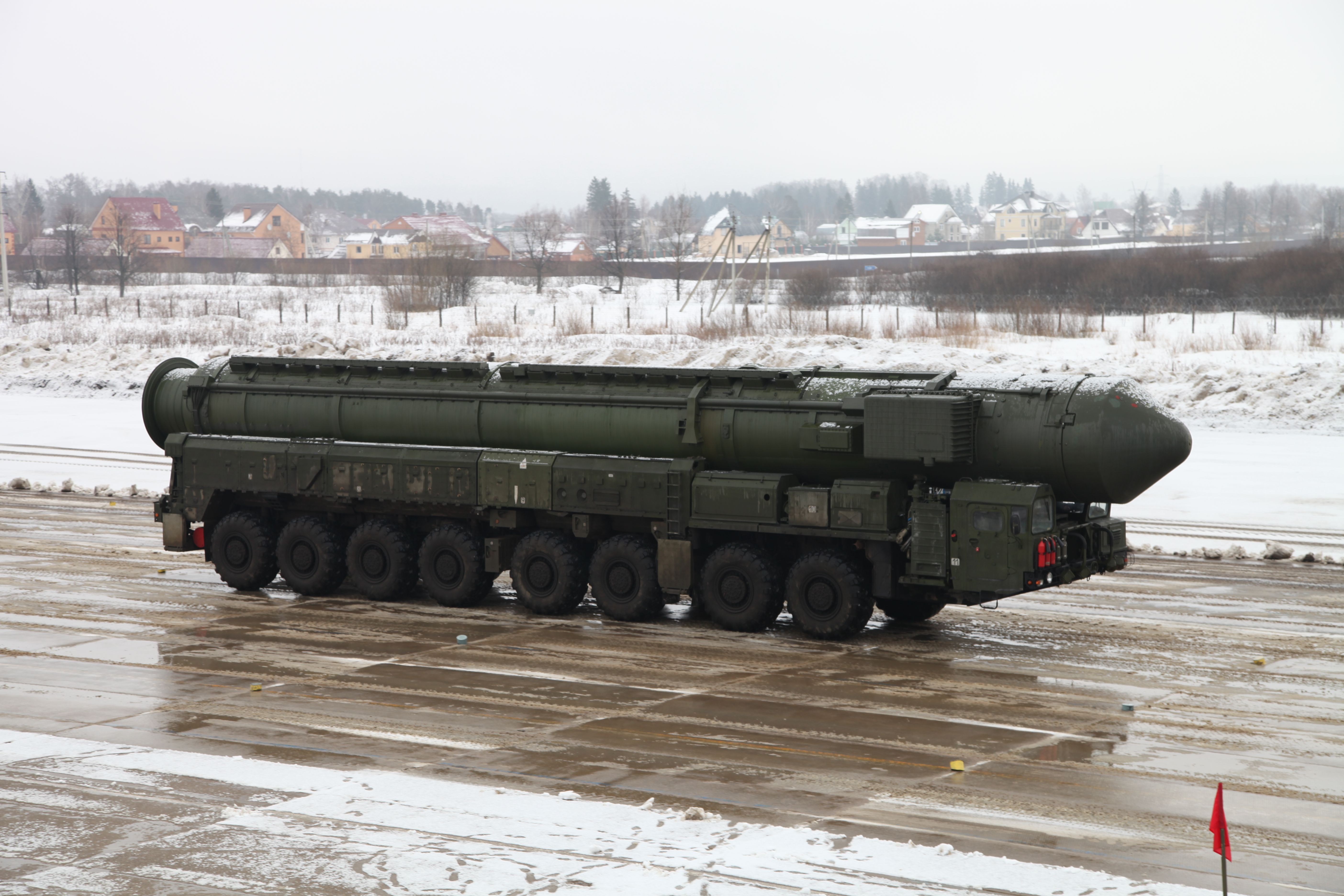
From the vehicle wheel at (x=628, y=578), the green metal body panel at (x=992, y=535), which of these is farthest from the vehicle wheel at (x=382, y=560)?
the green metal body panel at (x=992, y=535)

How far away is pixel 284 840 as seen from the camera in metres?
8.63

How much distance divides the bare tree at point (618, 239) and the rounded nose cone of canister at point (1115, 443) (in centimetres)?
5876

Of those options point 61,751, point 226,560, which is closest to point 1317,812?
point 61,751

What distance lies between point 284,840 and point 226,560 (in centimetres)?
990

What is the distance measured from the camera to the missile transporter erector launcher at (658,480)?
45.0 feet

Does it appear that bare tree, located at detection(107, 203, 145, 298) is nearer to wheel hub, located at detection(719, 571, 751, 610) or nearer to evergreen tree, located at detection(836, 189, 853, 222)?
wheel hub, located at detection(719, 571, 751, 610)

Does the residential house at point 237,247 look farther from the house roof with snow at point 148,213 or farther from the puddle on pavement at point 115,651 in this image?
the puddle on pavement at point 115,651

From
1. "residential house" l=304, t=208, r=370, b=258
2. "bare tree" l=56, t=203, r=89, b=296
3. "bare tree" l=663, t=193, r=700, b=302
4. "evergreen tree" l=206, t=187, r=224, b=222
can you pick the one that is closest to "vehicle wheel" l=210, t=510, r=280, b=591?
"bare tree" l=663, t=193, r=700, b=302

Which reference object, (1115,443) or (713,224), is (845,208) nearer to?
(713,224)

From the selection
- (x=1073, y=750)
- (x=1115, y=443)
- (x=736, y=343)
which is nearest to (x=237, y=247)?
(x=736, y=343)

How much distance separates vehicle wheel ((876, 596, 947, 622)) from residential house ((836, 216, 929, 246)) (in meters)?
134

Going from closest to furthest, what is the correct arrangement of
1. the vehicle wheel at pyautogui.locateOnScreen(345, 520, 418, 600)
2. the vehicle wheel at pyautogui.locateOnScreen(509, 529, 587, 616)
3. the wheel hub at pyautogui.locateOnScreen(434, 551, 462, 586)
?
the vehicle wheel at pyautogui.locateOnScreen(509, 529, 587, 616)
the wheel hub at pyautogui.locateOnScreen(434, 551, 462, 586)
the vehicle wheel at pyautogui.locateOnScreen(345, 520, 418, 600)

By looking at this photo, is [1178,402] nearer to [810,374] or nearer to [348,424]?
[810,374]

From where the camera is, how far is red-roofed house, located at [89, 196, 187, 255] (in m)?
106
